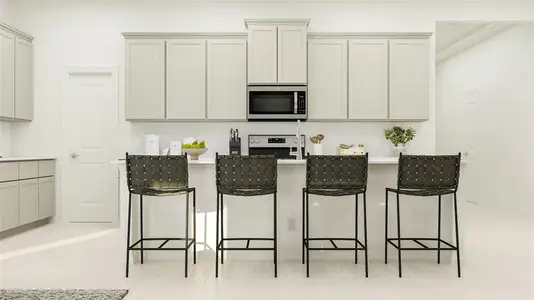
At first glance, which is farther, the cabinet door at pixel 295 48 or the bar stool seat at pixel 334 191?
the cabinet door at pixel 295 48

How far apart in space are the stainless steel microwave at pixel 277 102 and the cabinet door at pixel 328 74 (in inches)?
5.7

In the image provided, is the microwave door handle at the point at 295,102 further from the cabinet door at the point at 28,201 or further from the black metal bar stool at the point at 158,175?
the cabinet door at the point at 28,201

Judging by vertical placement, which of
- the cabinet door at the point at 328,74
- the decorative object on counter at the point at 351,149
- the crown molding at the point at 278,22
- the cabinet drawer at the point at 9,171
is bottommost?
the cabinet drawer at the point at 9,171

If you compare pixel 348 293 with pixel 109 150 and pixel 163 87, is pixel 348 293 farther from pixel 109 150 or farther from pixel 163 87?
pixel 109 150

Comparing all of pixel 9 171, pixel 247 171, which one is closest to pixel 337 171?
pixel 247 171

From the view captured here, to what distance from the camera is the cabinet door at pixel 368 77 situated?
197 inches

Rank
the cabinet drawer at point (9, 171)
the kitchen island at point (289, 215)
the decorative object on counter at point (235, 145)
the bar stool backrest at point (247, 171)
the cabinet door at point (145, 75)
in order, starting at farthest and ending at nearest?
the decorative object on counter at point (235, 145), the cabinet door at point (145, 75), the cabinet drawer at point (9, 171), the kitchen island at point (289, 215), the bar stool backrest at point (247, 171)

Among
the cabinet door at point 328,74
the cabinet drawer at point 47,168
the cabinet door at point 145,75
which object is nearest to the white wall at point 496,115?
the cabinet door at point 328,74

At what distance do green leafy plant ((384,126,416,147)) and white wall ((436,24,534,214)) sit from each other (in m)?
2.44

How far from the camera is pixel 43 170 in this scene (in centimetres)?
516

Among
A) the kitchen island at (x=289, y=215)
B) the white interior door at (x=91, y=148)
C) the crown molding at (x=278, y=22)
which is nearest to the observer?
the kitchen island at (x=289, y=215)

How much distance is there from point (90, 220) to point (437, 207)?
447 cm

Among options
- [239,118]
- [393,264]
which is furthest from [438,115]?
[393,264]

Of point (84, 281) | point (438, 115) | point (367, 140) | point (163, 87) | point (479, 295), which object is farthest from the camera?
point (438, 115)
